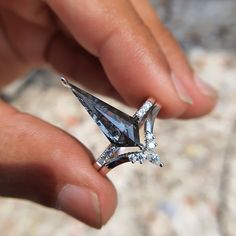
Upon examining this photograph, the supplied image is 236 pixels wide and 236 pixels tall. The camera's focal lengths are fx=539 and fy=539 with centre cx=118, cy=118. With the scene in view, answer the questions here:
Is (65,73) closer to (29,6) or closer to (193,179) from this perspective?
(29,6)

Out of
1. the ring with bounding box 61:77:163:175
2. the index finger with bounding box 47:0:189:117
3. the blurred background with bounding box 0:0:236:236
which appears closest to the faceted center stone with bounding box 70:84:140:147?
the ring with bounding box 61:77:163:175

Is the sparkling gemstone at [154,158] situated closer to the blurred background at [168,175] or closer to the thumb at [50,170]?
the thumb at [50,170]

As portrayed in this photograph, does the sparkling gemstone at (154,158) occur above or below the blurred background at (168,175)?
above

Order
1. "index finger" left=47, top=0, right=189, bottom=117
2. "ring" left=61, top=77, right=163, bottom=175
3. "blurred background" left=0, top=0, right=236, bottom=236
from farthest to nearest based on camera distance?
"blurred background" left=0, top=0, right=236, bottom=236
"index finger" left=47, top=0, right=189, bottom=117
"ring" left=61, top=77, right=163, bottom=175

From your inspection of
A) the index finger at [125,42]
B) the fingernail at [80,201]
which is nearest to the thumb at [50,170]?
the fingernail at [80,201]

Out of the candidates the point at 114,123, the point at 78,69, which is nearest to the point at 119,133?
the point at 114,123

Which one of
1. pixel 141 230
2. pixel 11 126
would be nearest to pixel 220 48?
pixel 141 230

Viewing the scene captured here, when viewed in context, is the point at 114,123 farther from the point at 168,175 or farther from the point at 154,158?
the point at 168,175

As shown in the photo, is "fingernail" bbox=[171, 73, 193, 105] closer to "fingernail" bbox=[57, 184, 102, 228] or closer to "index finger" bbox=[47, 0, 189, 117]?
"index finger" bbox=[47, 0, 189, 117]
